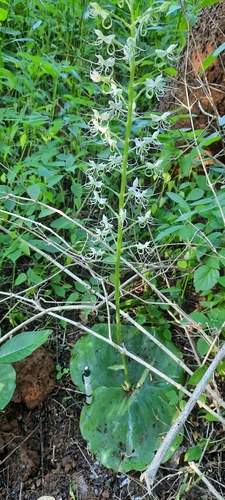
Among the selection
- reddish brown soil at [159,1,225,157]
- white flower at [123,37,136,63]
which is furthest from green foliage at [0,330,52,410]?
reddish brown soil at [159,1,225,157]

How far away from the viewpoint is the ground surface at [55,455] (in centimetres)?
113

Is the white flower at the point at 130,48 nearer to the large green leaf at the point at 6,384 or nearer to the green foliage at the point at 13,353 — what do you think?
the green foliage at the point at 13,353

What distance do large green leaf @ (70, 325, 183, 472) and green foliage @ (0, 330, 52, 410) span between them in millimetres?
244

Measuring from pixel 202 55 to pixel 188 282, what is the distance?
2.50ft

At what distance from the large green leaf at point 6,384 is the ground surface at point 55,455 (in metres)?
0.23

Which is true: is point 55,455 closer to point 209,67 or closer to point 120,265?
point 120,265

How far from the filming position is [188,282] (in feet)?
4.54

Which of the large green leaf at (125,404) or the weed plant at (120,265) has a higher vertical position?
the weed plant at (120,265)

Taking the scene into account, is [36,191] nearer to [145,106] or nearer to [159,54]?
[159,54]

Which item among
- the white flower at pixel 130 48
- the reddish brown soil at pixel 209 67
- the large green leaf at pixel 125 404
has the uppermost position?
the white flower at pixel 130 48

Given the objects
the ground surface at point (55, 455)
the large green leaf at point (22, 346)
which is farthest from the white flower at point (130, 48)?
the ground surface at point (55, 455)

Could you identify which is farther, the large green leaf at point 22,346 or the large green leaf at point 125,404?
the large green leaf at point 125,404

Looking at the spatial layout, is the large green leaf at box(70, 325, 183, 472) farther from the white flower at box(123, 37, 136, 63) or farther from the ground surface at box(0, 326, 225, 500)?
the white flower at box(123, 37, 136, 63)

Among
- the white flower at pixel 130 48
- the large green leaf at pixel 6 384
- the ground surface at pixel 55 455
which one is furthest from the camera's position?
the ground surface at pixel 55 455
